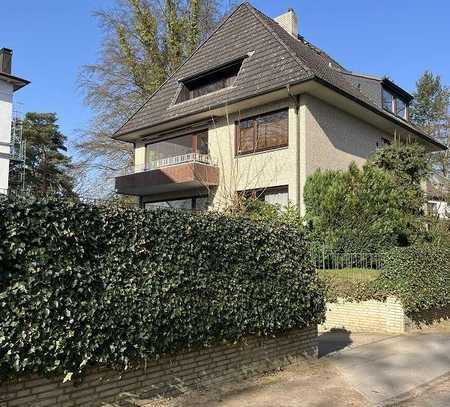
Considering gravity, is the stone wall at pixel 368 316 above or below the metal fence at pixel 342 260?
below

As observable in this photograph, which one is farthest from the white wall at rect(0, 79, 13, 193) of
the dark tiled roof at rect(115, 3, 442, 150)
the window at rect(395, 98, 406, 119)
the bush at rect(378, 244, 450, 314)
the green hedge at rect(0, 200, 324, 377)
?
the green hedge at rect(0, 200, 324, 377)

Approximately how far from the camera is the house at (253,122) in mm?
16609

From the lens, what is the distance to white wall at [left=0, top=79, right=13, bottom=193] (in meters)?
25.6

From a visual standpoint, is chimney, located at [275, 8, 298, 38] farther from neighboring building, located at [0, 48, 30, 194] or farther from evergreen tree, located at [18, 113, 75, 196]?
evergreen tree, located at [18, 113, 75, 196]

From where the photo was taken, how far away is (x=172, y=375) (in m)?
5.91

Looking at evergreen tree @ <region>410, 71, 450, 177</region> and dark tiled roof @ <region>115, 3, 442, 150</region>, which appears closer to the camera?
dark tiled roof @ <region>115, 3, 442, 150</region>

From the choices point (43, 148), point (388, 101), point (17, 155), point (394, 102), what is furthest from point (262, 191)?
point (43, 148)

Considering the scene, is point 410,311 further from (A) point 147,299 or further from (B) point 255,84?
(B) point 255,84

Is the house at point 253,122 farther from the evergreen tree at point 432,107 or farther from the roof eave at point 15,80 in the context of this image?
the evergreen tree at point 432,107

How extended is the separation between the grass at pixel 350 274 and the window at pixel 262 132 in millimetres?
5863

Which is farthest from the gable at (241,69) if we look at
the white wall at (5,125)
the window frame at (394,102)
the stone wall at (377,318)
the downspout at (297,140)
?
the stone wall at (377,318)

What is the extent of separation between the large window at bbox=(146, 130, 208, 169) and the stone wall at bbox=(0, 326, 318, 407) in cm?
1262

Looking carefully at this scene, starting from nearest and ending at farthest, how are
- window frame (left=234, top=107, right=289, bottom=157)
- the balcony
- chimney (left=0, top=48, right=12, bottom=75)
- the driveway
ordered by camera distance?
the driveway
window frame (left=234, top=107, right=289, bottom=157)
the balcony
chimney (left=0, top=48, right=12, bottom=75)

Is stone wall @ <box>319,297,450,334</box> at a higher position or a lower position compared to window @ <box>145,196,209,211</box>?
lower
